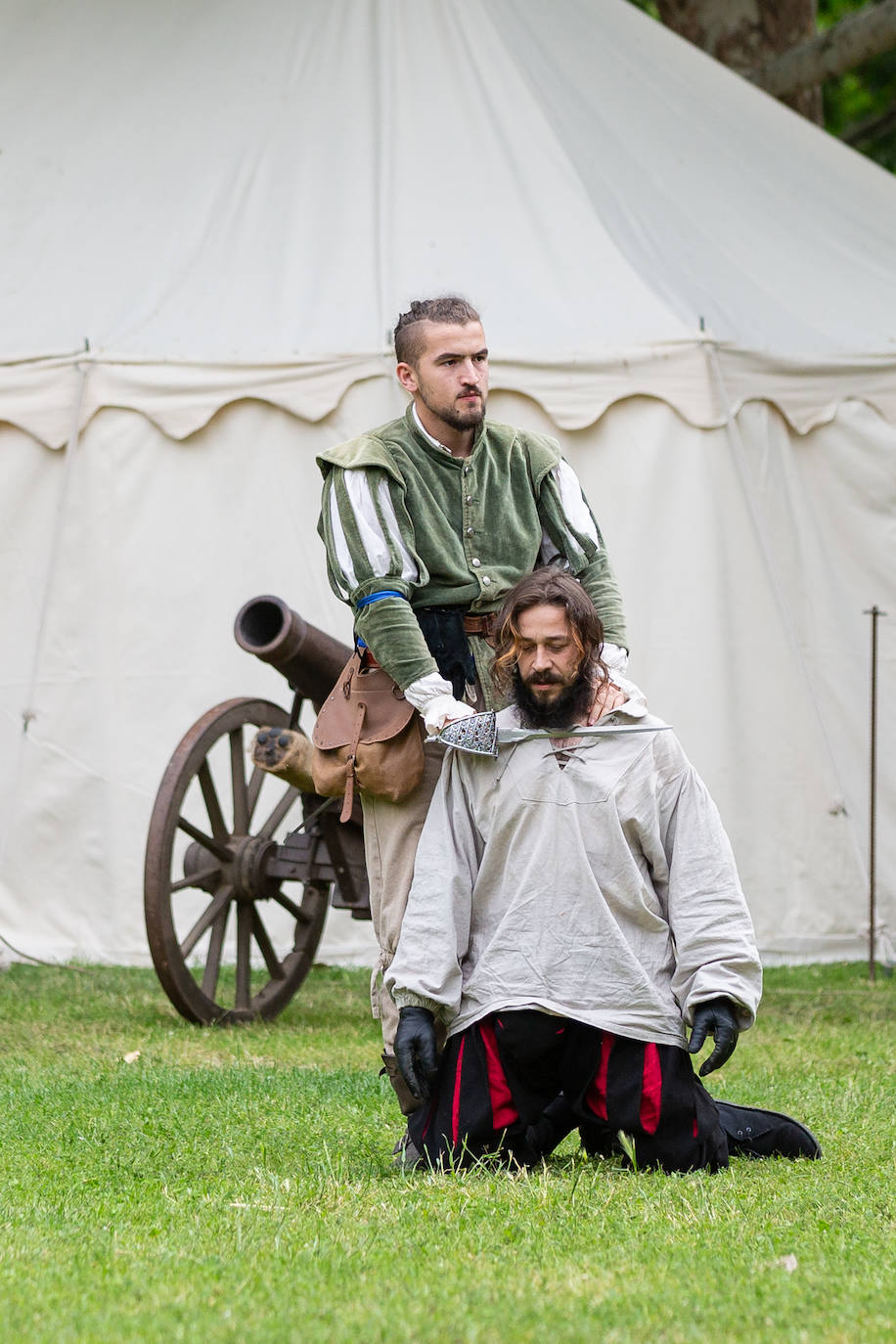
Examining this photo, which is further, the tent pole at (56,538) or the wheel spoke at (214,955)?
the tent pole at (56,538)

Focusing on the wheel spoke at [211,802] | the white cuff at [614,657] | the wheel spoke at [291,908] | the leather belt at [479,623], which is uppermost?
the leather belt at [479,623]

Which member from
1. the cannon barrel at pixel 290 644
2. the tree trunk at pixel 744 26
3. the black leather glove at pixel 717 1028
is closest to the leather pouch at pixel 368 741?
the black leather glove at pixel 717 1028

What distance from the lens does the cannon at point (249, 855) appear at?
4641 mm

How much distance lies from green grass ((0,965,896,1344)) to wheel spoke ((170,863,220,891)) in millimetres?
747

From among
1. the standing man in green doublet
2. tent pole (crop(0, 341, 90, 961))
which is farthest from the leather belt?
tent pole (crop(0, 341, 90, 961))

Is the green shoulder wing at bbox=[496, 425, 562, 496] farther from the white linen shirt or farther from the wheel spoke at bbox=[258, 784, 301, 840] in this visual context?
the wheel spoke at bbox=[258, 784, 301, 840]

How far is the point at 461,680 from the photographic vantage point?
3.38m

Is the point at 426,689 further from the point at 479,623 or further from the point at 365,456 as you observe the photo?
the point at 365,456

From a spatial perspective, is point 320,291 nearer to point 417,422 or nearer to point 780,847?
point 780,847

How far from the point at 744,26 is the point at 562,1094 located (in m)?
9.71

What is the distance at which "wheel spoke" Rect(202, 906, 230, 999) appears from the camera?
16.7 ft

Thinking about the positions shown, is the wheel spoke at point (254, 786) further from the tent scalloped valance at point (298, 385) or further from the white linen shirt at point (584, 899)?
the white linen shirt at point (584, 899)

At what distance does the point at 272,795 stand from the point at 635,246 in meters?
2.54

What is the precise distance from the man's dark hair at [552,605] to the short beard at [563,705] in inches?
1.0
